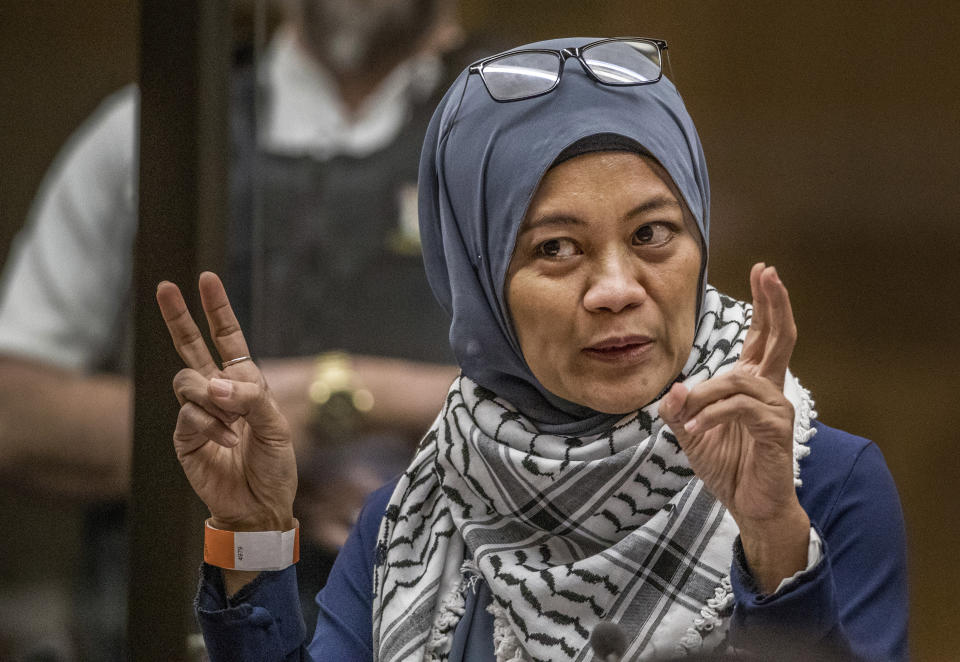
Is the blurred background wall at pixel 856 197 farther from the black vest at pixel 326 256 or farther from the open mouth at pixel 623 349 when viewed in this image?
the black vest at pixel 326 256

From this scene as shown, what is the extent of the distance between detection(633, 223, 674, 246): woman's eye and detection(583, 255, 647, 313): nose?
2cm

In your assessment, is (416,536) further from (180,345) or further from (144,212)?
(144,212)

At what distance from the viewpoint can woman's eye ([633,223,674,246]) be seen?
994mm

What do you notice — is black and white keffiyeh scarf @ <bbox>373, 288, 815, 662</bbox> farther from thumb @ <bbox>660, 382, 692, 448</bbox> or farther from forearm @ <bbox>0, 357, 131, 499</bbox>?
forearm @ <bbox>0, 357, 131, 499</bbox>

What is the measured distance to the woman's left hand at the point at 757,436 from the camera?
873 millimetres

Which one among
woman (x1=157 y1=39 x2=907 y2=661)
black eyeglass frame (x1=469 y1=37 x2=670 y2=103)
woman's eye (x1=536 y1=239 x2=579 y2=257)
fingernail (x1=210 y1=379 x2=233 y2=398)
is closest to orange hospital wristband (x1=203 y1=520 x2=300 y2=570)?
woman (x1=157 y1=39 x2=907 y2=661)

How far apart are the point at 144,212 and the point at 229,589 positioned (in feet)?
1.39

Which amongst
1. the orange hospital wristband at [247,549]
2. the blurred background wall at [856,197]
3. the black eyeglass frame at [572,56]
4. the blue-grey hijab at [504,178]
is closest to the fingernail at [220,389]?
the orange hospital wristband at [247,549]

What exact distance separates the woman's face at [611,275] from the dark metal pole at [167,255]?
0.42 m

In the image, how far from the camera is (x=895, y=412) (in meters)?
1.01

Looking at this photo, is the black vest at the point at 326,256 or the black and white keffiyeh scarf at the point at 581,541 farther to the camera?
the black vest at the point at 326,256

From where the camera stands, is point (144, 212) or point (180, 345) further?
point (144, 212)

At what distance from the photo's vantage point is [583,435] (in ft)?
3.52

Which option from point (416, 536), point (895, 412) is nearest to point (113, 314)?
point (416, 536)
